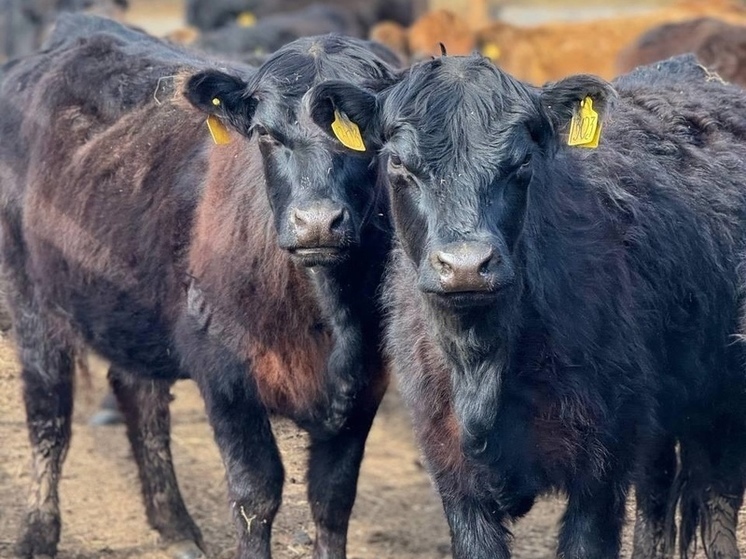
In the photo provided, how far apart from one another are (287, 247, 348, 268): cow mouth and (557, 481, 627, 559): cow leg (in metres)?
1.05

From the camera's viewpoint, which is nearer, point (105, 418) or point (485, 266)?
point (485, 266)

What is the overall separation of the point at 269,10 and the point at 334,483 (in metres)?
16.5

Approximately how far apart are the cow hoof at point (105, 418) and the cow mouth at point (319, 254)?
12.3 feet

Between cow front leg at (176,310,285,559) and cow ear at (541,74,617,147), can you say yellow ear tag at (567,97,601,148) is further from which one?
cow front leg at (176,310,285,559)

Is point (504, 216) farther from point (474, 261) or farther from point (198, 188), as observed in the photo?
point (198, 188)

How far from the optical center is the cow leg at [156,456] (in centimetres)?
620

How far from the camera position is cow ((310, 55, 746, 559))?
159 inches

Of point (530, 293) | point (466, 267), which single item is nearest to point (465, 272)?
point (466, 267)

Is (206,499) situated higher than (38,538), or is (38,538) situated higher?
(38,538)

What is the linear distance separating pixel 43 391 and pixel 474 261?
10.0ft

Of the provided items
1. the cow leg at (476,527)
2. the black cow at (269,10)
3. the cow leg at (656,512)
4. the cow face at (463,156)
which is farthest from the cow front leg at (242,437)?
the black cow at (269,10)

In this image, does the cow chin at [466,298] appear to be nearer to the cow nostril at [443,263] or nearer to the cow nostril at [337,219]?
the cow nostril at [443,263]

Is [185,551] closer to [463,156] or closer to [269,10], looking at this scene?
[463,156]

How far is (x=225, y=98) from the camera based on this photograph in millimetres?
4934
